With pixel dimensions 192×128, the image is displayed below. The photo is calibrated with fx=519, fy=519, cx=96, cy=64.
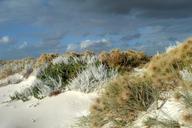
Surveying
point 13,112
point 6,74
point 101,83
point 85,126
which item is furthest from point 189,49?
point 6,74

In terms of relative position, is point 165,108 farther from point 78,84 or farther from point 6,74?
point 6,74

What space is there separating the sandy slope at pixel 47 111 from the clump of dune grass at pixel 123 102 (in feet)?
3.57

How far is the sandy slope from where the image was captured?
12031 millimetres

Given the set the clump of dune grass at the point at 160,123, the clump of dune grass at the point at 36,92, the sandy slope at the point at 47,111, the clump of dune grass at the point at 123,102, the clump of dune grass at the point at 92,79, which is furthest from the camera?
the clump of dune grass at the point at 36,92

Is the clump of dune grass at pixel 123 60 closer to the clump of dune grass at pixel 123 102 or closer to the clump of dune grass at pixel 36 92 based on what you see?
the clump of dune grass at pixel 36 92

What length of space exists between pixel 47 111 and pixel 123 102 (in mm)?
3589

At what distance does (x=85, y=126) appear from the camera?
34.9 feet

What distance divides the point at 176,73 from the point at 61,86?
18.4 feet

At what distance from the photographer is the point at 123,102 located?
995cm

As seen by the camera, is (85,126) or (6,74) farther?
(6,74)

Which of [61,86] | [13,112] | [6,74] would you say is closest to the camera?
[13,112]

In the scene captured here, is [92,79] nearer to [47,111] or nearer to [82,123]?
[47,111]

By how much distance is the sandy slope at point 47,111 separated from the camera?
12031 millimetres

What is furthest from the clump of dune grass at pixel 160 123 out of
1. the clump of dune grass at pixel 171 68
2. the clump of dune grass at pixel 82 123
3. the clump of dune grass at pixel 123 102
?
the clump of dune grass at pixel 82 123
